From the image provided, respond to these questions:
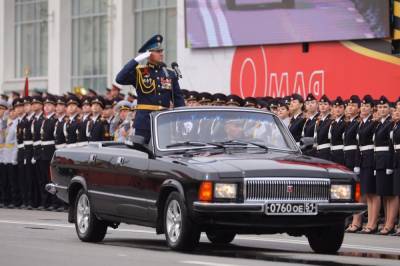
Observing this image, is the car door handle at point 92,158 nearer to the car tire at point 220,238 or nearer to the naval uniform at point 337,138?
the car tire at point 220,238

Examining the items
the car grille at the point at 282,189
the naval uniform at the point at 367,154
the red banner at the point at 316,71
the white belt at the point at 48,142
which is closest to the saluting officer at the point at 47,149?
the white belt at the point at 48,142

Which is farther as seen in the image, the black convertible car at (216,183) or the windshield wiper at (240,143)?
the windshield wiper at (240,143)

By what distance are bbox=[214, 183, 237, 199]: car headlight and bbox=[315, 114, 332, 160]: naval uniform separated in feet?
26.6

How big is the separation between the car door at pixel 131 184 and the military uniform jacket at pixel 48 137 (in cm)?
1227

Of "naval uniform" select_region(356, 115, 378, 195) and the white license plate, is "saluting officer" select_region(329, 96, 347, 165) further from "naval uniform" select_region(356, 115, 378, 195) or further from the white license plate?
the white license plate

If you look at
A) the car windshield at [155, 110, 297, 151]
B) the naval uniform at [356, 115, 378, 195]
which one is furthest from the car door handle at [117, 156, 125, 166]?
the naval uniform at [356, 115, 378, 195]

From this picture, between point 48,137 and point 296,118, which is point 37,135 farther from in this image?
point 296,118

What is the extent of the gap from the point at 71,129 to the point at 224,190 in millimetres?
14104

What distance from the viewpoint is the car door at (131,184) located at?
648 inches

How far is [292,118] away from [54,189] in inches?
233

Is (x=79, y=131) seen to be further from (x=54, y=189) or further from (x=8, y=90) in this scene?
(x=8, y=90)

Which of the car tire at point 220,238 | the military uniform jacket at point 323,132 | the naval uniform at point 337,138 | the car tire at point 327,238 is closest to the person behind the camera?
the car tire at point 327,238

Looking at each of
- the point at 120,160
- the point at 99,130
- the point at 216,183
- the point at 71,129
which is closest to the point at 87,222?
the point at 120,160

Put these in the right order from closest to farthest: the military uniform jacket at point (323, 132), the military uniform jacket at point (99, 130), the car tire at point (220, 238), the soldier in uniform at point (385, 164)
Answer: the car tire at point (220, 238), the soldier in uniform at point (385, 164), the military uniform jacket at point (323, 132), the military uniform jacket at point (99, 130)
